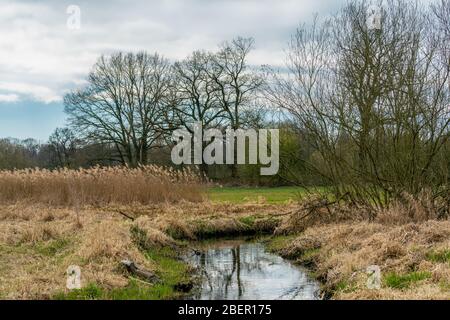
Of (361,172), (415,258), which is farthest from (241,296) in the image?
(361,172)

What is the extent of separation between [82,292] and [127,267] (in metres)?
1.61

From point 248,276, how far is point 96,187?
10.3m

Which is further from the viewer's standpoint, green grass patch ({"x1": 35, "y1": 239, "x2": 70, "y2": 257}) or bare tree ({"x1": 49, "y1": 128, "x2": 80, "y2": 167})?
bare tree ({"x1": 49, "y1": 128, "x2": 80, "y2": 167})

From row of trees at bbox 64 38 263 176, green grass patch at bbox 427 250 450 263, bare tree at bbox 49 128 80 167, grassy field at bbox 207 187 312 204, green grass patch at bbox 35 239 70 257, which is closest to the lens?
green grass patch at bbox 427 250 450 263

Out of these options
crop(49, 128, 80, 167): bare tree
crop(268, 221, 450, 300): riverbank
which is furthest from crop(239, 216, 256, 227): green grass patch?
crop(49, 128, 80, 167): bare tree

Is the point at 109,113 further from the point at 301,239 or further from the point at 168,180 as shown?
the point at 301,239

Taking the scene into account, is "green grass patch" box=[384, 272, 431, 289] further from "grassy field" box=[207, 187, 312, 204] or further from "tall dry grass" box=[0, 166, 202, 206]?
"tall dry grass" box=[0, 166, 202, 206]

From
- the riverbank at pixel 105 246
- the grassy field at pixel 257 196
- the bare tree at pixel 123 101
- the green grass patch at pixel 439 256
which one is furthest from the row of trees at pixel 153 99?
the green grass patch at pixel 439 256

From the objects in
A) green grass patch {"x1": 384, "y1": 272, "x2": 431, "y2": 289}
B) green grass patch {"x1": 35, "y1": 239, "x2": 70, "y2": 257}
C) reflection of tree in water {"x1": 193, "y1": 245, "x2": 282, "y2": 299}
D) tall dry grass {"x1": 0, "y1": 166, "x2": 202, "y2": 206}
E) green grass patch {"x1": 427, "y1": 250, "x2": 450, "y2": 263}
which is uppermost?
tall dry grass {"x1": 0, "y1": 166, "x2": 202, "y2": 206}

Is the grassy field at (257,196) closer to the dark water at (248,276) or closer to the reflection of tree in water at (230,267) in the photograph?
the reflection of tree in water at (230,267)

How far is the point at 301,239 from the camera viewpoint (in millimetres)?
12836

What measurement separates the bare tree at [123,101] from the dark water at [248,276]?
2535 cm

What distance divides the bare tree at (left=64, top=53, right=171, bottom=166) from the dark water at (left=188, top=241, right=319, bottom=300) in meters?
25.3

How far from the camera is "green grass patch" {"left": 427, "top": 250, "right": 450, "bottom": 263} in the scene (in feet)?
26.2
